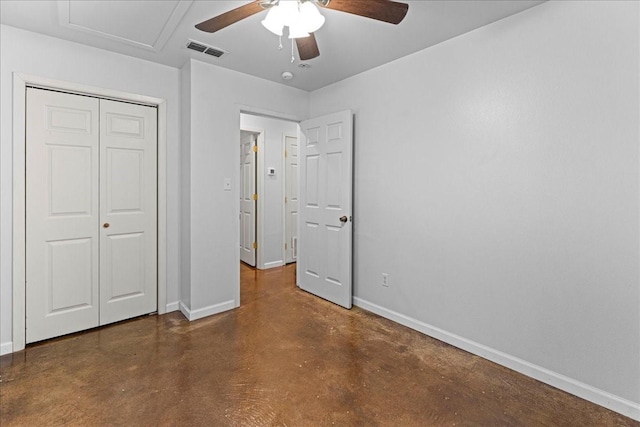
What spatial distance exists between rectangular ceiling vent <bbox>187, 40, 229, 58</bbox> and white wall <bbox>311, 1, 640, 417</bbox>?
1.47m

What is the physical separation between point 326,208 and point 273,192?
65.2 inches

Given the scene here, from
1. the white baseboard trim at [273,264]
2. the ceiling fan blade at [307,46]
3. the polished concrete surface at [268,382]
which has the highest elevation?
the ceiling fan blade at [307,46]

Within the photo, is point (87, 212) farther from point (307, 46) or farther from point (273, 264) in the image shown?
point (273, 264)

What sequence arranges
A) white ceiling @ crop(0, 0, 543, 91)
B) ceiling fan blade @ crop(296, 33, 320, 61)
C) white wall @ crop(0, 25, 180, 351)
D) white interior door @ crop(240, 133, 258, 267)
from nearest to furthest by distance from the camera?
ceiling fan blade @ crop(296, 33, 320, 61) < white ceiling @ crop(0, 0, 543, 91) < white wall @ crop(0, 25, 180, 351) < white interior door @ crop(240, 133, 258, 267)

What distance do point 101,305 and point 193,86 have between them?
7.03 ft

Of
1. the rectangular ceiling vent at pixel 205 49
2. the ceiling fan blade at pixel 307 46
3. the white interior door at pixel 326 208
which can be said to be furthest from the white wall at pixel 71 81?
the ceiling fan blade at pixel 307 46

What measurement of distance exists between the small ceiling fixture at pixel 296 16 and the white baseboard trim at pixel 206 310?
2.55 m

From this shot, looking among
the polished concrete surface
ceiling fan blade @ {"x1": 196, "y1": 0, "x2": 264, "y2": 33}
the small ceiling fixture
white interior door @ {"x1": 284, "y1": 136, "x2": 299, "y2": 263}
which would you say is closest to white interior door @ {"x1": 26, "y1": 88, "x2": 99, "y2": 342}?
the polished concrete surface

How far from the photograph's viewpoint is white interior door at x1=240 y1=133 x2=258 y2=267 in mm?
4969

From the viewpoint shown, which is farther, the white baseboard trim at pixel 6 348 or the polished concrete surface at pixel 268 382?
the white baseboard trim at pixel 6 348

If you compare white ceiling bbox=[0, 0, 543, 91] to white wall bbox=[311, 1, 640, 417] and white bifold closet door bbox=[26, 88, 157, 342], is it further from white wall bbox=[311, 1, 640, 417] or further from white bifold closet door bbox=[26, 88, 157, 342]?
white bifold closet door bbox=[26, 88, 157, 342]

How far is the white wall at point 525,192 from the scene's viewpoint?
184cm

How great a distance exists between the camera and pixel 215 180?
10.4 feet

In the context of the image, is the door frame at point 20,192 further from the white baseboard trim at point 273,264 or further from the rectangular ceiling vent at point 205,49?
the white baseboard trim at point 273,264
